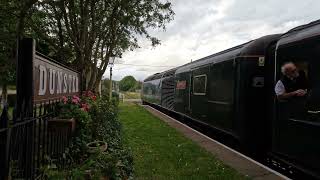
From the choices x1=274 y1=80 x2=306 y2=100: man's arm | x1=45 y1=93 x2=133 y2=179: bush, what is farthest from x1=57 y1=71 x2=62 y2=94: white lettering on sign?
x1=274 y1=80 x2=306 y2=100: man's arm

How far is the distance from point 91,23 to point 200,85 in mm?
4606

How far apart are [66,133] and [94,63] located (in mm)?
Answer: 11476

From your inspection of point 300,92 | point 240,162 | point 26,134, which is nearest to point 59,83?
point 26,134

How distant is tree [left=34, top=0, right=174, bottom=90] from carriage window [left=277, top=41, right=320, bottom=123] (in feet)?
24.5

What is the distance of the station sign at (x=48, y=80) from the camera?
5605 millimetres

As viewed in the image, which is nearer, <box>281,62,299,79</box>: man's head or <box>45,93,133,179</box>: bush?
<box>45,93,133,179</box>: bush

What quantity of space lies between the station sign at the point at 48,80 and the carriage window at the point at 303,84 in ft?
12.2

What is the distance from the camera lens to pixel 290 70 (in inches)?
303

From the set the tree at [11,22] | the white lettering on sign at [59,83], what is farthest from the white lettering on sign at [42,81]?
the tree at [11,22]

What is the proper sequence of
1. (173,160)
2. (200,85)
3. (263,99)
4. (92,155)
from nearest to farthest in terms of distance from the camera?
(92,155) → (173,160) → (263,99) → (200,85)

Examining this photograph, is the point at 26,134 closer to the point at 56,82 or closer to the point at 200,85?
the point at 56,82

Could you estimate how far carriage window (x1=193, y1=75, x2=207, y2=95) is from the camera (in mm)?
15258

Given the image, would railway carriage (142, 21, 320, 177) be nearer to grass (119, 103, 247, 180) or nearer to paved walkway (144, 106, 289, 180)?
paved walkway (144, 106, 289, 180)

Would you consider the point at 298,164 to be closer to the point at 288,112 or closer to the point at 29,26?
the point at 288,112
